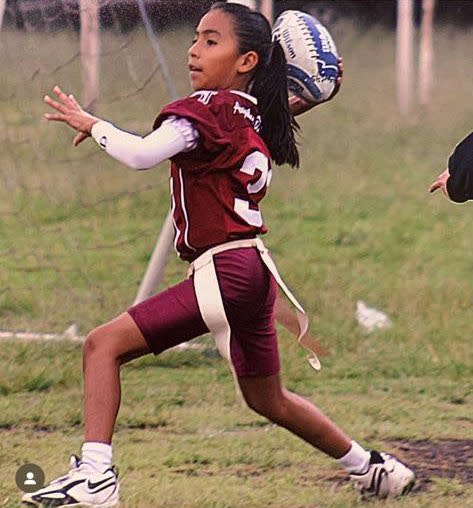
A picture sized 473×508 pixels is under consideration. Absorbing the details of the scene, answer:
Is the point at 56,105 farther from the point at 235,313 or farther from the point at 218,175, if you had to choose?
the point at 235,313

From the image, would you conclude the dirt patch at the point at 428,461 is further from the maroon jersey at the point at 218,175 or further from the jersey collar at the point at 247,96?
the jersey collar at the point at 247,96

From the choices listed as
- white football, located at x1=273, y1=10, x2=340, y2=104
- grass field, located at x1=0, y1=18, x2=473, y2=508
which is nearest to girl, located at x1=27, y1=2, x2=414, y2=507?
white football, located at x1=273, y1=10, x2=340, y2=104

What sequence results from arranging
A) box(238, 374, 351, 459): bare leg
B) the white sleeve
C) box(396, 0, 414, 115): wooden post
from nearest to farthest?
1. the white sleeve
2. box(238, 374, 351, 459): bare leg
3. box(396, 0, 414, 115): wooden post

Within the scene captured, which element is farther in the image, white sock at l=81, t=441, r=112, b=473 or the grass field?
the grass field

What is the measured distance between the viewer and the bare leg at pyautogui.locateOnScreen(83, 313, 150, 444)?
432cm

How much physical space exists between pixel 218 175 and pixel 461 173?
709 millimetres

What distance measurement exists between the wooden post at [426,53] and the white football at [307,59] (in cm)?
1327

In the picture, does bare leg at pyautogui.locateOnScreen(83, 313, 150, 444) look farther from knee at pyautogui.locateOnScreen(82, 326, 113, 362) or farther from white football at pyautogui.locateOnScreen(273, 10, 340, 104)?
white football at pyautogui.locateOnScreen(273, 10, 340, 104)

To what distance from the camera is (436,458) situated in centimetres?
537

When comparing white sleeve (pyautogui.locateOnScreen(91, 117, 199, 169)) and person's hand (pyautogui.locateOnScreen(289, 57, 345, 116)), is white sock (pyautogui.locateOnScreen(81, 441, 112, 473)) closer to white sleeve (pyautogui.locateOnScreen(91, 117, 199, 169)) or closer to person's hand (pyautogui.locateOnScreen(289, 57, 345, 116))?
white sleeve (pyautogui.locateOnScreen(91, 117, 199, 169))

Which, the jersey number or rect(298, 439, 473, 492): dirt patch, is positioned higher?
the jersey number

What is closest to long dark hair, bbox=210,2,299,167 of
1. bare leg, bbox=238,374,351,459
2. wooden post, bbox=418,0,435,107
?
bare leg, bbox=238,374,351,459

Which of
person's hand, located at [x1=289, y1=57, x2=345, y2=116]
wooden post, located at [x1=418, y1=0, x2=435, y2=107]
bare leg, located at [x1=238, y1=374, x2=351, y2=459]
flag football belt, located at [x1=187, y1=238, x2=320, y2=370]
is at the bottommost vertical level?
wooden post, located at [x1=418, y1=0, x2=435, y2=107]

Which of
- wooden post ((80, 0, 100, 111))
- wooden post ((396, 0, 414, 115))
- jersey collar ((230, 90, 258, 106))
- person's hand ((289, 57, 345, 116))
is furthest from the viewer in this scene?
wooden post ((396, 0, 414, 115))
